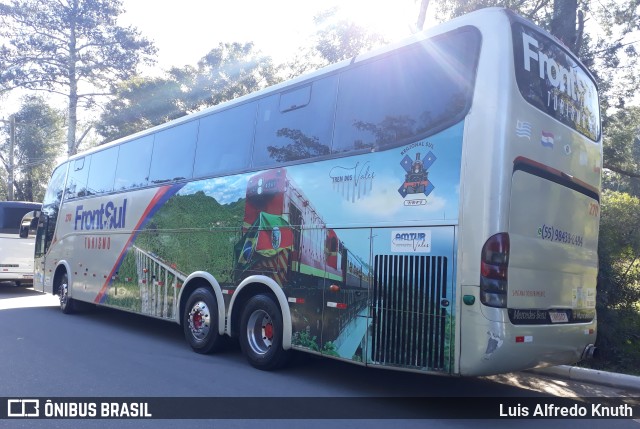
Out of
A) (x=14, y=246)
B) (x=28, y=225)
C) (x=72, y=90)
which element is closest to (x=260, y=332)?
(x=28, y=225)

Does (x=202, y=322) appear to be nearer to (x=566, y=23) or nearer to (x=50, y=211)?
(x=50, y=211)

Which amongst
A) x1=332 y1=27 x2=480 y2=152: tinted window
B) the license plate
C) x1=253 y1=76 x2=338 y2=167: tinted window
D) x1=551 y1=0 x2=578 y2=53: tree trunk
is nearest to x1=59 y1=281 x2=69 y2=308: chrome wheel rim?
x1=253 y1=76 x2=338 y2=167: tinted window

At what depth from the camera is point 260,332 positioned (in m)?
7.89

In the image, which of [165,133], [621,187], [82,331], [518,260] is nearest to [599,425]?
[518,260]

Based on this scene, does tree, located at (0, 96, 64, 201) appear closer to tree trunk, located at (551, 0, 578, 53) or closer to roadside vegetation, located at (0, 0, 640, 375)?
roadside vegetation, located at (0, 0, 640, 375)

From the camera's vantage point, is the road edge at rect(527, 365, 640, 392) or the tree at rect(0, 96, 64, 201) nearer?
the road edge at rect(527, 365, 640, 392)

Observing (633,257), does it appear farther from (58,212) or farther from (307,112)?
(58,212)

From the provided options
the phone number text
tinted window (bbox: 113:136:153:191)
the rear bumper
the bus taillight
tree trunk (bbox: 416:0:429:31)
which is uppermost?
tree trunk (bbox: 416:0:429:31)

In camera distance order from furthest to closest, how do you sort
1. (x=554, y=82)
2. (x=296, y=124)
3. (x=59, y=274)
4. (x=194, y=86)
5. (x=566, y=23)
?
(x=194, y=86) < (x=59, y=274) < (x=566, y=23) < (x=296, y=124) < (x=554, y=82)

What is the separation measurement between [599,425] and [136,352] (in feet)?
21.7

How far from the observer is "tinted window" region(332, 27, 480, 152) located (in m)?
5.77

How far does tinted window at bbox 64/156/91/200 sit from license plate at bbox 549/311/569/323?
1082 centimetres

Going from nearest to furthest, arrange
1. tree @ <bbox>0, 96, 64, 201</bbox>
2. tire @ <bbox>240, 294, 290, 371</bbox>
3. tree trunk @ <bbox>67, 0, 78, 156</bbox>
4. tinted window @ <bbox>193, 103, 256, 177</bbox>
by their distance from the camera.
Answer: tire @ <bbox>240, 294, 290, 371</bbox> < tinted window @ <bbox>193, 103, 256, 177</bbox> < tree trunk @ <bbox>67, 0, 78, 156</bbox> < tree @ <bbox>0, 96, 64, 201</bbox>

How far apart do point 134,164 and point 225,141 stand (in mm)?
3171
